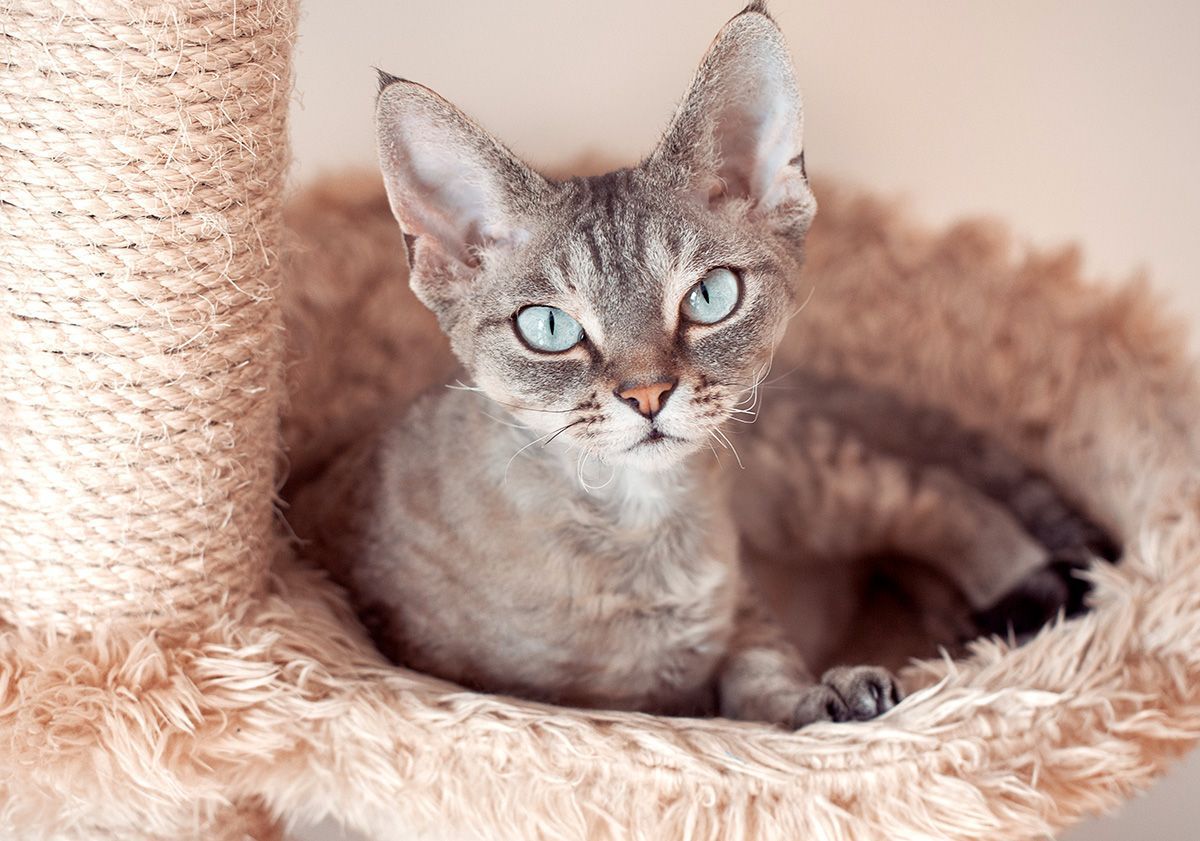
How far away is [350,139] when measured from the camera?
6.24 feet

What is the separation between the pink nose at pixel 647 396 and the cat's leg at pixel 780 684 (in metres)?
0.35

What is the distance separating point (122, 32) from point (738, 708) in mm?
856

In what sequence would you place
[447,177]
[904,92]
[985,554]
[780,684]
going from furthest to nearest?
[904,92], [985,554], [780,684], [447,177]

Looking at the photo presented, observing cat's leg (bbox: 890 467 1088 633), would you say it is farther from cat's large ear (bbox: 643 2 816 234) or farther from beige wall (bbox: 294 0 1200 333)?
cat's large ear (bbox: 643 2 816 234)

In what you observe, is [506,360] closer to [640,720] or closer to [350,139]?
[640,720]

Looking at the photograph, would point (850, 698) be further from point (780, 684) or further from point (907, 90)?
point (907, 90)

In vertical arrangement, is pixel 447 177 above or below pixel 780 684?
above

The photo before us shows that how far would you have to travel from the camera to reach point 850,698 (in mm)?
1054

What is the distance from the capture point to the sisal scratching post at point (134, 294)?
0.88 meters

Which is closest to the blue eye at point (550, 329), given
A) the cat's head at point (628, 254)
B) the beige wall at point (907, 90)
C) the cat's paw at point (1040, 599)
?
the cat's head at point (628, 254)

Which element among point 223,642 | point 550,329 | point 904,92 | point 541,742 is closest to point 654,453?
point 550,329

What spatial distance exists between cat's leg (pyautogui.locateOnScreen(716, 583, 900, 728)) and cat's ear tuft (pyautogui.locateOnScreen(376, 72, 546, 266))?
521 millimetres

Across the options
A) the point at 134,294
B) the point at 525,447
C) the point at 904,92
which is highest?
the point at 904,92

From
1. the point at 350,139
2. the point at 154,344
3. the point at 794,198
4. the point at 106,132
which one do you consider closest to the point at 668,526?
the point at 794,198
